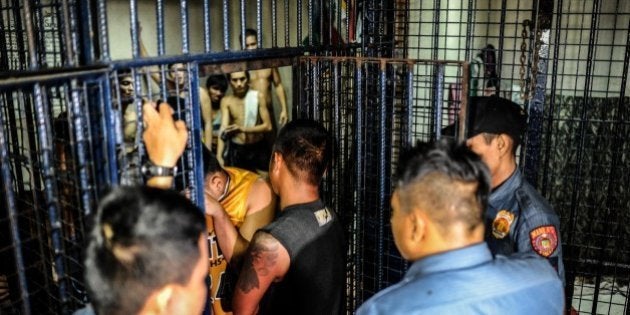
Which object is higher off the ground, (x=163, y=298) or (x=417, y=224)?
(x=417, y=224)

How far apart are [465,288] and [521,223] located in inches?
45.3

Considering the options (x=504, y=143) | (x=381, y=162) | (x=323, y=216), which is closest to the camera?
(x=323, y=216)

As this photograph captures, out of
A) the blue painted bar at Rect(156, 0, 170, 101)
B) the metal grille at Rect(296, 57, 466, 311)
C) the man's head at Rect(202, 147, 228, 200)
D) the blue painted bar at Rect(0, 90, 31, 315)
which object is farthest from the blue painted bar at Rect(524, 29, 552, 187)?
the blue painted bar at Rect(0, 90, 31, 315)

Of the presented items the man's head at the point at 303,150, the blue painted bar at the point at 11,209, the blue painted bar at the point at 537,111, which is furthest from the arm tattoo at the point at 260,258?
the blue painted bar at the point at 537,111

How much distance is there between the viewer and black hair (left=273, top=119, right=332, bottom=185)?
274 centimetres

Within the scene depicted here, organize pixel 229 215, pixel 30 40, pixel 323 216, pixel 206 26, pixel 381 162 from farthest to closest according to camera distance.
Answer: pixel 229 215 < pixel 381 162 < pixel 323 216 < pixel 206 26 < pixel 30 40

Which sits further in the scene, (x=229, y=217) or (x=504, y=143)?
(x=229, y=217)

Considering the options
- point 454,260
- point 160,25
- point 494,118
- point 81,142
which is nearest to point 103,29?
point 160,25

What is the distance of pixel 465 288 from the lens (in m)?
1.72

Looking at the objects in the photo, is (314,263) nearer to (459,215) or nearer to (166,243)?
(459,215)

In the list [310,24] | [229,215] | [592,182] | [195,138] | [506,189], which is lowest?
[592,182]

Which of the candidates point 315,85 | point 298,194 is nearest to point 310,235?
point 298,194

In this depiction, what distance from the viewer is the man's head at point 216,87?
24.3 feet

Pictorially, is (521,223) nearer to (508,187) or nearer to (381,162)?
(508,187)
